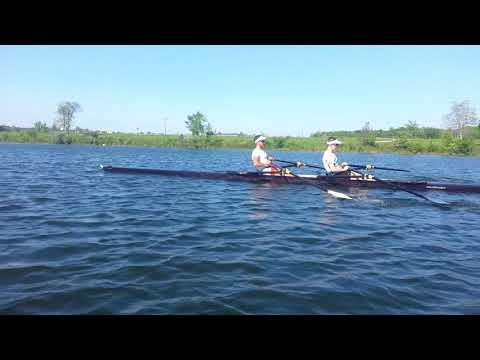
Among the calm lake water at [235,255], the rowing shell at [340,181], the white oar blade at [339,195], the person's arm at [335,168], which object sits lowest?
the calm lake water at [235,255]

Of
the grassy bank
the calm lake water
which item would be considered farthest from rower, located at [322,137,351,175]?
the grassy bank

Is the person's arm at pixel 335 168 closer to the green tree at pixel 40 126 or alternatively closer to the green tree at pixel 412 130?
the green tree at pixel 412 130

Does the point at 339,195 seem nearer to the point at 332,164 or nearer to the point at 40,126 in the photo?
the point at 332,164

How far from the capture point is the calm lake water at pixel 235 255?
471 centimetres

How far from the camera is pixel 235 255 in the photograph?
659 cm

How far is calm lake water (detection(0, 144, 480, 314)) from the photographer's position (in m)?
4.71

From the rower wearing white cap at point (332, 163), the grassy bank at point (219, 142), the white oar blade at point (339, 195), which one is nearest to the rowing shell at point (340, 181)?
the rower wearing white cap at point (332, 163)

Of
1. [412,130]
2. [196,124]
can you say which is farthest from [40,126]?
[412,130]
